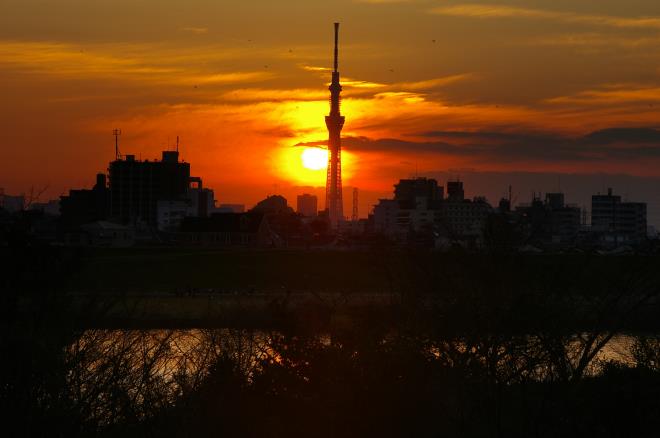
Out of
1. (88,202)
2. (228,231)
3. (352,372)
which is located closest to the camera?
(352,372)

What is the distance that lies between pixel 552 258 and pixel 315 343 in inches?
518

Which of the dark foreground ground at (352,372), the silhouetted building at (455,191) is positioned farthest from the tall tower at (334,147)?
the dark foreground ground at (352,372)

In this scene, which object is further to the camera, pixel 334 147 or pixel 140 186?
pixel 334 147

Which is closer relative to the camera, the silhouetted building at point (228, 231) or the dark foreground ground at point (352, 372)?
the dark foreground ground at point (352, 372)

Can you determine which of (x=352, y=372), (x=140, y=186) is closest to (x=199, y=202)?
(x=140, y=186)

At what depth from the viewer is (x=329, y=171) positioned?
14938 centimetres

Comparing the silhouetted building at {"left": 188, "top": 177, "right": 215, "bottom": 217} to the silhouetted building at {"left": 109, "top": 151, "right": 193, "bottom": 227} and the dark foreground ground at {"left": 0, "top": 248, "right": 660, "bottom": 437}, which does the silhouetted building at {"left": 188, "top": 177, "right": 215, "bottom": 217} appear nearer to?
the silhouetted building at {"left": 109, "top": 151, "right": 193, "bottom": 227}

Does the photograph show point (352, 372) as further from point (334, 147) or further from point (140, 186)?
point (334, 147)

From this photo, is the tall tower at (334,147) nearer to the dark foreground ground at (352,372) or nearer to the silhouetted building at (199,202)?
the silhouetted building at (199,202)

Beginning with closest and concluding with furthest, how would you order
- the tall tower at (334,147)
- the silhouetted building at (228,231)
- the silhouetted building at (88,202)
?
the silhouetted building at (228,231)
the silhouetted building at (88,202)
the tall tower at (334,147)

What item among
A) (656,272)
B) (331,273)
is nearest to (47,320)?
(656,272)

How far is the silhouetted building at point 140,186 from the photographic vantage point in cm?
11394

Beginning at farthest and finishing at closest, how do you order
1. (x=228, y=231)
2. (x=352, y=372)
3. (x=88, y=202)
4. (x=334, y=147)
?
1. (x=334, y=147)
2. (x=88, y=202)
3. (x=228, y=231)
4. (x=352, y=372)

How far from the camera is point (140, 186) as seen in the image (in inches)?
4498
